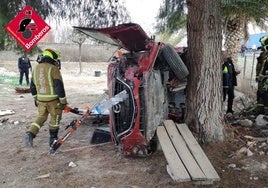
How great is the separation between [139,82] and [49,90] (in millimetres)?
1593

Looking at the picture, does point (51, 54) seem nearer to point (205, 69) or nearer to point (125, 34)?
point (125, 34)

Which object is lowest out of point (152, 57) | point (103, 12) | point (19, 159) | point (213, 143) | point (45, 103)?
point (19, 159)

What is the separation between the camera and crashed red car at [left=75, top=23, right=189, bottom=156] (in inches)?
162

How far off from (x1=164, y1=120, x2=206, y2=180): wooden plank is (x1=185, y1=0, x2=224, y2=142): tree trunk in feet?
1.21

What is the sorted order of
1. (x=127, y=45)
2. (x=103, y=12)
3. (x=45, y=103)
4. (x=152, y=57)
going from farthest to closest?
1. (x=103, y=12)
2. (x=45, y=103)
3. (x=127, y=45)
4. (x=152, y=57)

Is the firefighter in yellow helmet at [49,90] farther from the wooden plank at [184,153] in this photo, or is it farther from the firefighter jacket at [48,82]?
the wooden plank at [184,153]

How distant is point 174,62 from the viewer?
4.38 metres

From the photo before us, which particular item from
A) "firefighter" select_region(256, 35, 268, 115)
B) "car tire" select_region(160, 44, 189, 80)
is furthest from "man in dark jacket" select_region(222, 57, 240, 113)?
"car tire" select_region(160, 44, 189, 80)

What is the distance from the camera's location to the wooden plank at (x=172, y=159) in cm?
334

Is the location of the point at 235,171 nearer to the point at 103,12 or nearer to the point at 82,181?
the point at 82,181

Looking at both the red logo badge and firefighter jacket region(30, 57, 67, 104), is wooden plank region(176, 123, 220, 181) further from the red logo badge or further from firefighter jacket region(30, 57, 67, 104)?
the red logo badge

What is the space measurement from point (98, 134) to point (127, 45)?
5.09ft

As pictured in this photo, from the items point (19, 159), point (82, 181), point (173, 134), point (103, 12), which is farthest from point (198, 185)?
point (103, 12)

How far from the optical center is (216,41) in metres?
4.34
